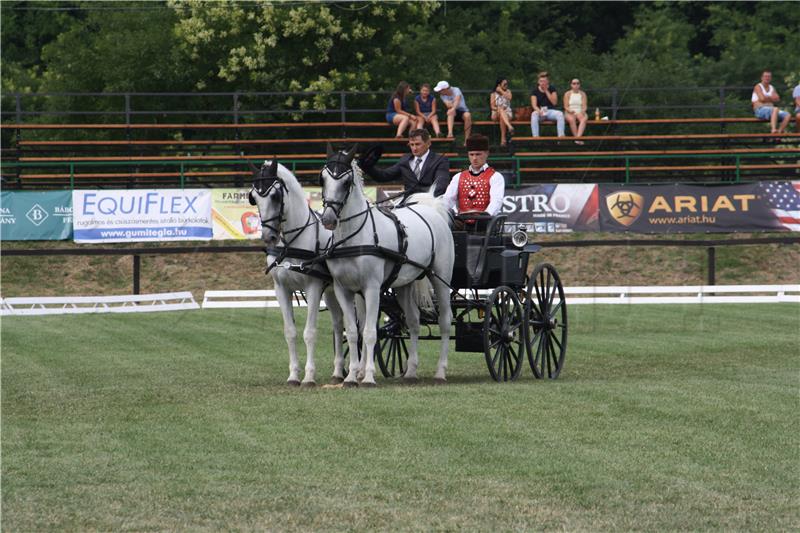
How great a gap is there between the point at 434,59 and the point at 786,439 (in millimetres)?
36292

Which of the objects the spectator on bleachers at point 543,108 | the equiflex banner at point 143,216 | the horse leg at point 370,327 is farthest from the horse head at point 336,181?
the spectator on bleachers at point 543,108

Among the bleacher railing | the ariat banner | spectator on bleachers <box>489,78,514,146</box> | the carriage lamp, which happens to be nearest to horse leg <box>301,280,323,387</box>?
the carriage lamp

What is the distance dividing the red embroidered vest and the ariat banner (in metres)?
18.9

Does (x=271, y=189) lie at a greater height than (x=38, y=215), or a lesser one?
lesser

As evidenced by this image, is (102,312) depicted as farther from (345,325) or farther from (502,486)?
(502,486)

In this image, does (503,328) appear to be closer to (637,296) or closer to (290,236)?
(290,236)

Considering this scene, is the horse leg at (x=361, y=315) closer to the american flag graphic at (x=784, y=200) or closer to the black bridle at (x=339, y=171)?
the black bridle at (x=339, y=171)

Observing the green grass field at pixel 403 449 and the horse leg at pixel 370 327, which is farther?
the horse leg at pixel 370 327

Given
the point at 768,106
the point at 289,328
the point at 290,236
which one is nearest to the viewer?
the point at 290,236

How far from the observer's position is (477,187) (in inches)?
567

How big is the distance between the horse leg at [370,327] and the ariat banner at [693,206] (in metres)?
20.5

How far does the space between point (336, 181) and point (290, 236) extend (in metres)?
0.86

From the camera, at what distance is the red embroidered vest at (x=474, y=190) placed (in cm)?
1438

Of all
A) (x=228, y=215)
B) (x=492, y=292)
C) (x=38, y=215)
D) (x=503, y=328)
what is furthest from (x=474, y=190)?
(x=38, y=215)
